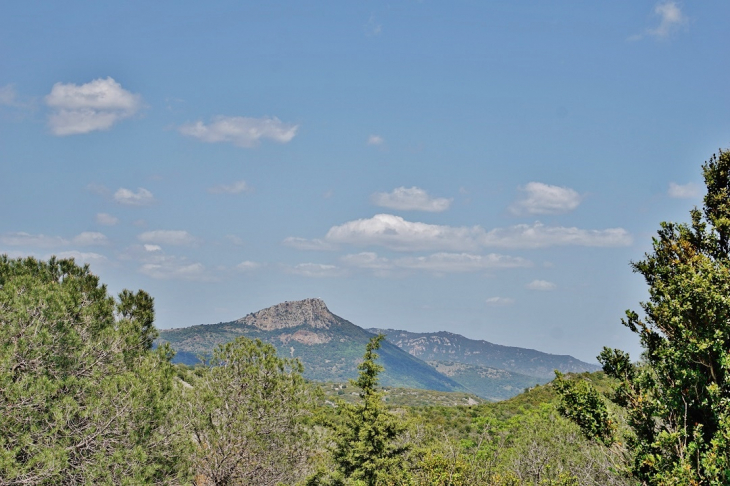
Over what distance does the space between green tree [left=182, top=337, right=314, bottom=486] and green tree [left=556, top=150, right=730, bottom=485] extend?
43.2 ft

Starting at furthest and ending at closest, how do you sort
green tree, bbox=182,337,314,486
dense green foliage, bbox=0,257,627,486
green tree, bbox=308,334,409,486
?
green tree, bbox=308,334,409,486 → green tree, bbox=182,337,314,486 → dense green foliage, bbox=0,257,627,486

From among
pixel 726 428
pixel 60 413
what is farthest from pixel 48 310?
pixel 726 428

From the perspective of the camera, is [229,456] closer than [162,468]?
No

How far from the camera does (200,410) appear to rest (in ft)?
67.5

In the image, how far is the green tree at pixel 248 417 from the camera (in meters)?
20.6

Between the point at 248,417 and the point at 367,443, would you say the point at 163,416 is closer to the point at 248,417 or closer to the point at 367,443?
the point at 248,417

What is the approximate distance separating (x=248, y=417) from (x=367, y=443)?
6.98m

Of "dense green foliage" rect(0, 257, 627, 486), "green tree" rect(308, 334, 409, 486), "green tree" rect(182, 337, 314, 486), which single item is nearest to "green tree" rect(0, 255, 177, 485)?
"dense green foliage" rect(0, 257, 627, 486)

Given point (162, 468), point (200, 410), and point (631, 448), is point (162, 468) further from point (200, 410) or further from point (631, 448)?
point (631, 448)

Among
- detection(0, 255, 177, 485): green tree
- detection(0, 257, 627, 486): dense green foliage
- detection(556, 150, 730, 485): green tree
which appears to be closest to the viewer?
detection(556, 150, 730, 485): green tree

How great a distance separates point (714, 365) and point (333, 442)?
66.2ft

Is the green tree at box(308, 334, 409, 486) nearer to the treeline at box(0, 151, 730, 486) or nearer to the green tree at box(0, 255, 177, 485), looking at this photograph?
the treeline at box(0, 151, 730, 486)

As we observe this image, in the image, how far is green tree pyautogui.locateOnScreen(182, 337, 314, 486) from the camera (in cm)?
2062

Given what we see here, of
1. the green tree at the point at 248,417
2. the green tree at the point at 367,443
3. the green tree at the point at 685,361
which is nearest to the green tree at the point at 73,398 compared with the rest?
the green tree at the point at 248,417
